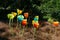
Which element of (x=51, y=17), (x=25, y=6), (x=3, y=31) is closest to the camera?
(x=3, y=31)

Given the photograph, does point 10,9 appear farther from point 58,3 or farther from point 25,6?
point 58,3

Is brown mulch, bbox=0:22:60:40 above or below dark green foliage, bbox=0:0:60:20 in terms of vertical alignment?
below

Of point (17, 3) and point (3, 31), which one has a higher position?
point (17, 3)

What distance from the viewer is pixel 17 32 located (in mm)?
4430

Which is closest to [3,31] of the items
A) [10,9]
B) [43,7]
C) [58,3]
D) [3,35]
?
[3,35]

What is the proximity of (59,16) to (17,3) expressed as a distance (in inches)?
46.8

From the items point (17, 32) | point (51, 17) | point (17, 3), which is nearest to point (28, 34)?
point (17, 32)

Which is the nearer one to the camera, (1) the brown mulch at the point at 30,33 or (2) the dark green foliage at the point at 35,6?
(1) the brown mulch at the point at 30,33

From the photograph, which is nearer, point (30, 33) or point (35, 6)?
point (30, 33)

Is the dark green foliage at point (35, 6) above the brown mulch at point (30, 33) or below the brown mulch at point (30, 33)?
above

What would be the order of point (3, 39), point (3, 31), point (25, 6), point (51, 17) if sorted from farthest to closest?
point (25, 6)
point (51, 17)
point (3, 31)
point (3, 39)

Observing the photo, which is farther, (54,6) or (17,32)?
(54,6)

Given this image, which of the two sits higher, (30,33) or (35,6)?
(35,6)

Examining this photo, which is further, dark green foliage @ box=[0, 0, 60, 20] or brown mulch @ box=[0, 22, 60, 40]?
dark green foliage @ box=[0, 0, 60, 20]
